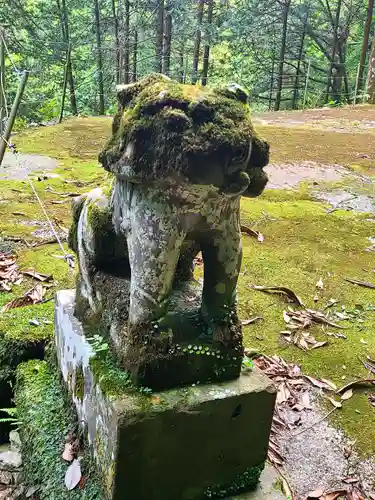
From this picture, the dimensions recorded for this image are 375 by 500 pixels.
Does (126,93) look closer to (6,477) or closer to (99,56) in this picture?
(6,477)

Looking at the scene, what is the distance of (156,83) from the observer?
140 cm

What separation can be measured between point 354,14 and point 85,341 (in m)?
15.9

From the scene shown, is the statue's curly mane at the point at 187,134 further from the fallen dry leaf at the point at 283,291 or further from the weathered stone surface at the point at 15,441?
the fallen dry leaf at the point at 283,291

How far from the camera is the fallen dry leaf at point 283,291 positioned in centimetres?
313

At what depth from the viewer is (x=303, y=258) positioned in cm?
374

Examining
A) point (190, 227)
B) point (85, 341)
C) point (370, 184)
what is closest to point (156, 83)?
point (190, 227)

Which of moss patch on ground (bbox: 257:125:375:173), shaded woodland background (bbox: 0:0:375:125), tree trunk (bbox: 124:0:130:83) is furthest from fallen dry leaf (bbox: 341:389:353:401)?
tree trunk (bbox: 124:0:130:83)

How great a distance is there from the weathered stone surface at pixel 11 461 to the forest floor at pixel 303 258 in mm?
544

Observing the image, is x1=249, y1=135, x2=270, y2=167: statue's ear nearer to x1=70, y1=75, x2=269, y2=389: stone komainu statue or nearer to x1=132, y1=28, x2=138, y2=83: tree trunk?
x1=70, y1=75, x2=269, y2=389: stone komainu statue

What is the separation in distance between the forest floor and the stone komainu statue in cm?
76

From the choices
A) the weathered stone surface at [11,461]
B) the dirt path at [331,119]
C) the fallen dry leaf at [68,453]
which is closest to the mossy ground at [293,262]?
the weathered stone surface at [11,461]

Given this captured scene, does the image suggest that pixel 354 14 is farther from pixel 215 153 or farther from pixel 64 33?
pixel 215 153

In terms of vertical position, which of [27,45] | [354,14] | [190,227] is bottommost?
[190,227]

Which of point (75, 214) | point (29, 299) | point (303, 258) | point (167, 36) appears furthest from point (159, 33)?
point (75, 214)
